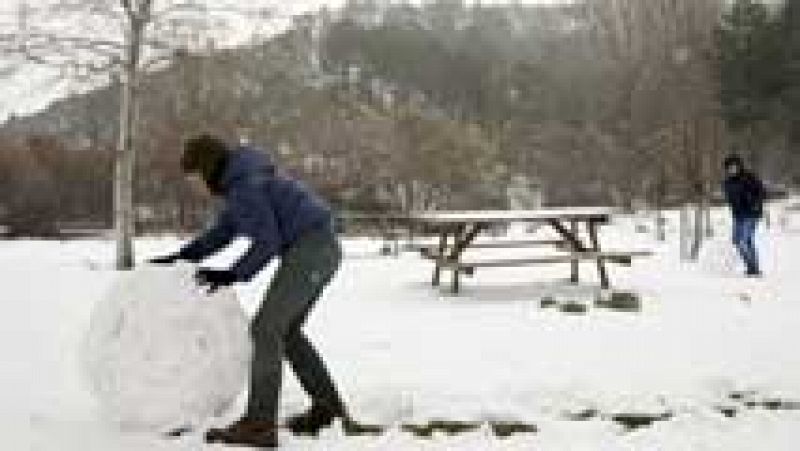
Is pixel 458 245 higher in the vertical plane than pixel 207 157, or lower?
lower

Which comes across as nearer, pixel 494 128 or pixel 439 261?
pixel 439 261

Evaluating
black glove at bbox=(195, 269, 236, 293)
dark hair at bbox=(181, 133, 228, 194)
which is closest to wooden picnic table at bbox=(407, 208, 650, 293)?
black glove at bbox=(195, 269, 236, 293)

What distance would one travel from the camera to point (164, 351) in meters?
6.64

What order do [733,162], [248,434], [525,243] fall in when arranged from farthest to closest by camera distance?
[733,162] → [525,243] → [248,434]

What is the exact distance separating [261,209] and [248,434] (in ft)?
3.45

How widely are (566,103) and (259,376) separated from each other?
71095mm

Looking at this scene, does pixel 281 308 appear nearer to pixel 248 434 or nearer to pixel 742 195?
pixel 248 434

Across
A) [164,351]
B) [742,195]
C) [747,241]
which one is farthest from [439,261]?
[164,351]

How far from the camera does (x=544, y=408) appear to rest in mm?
7609

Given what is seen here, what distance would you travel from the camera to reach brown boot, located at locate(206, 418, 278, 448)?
640 centimetres

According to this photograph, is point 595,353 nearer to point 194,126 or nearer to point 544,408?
point 544,408

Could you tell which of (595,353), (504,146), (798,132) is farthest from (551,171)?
(595,353)

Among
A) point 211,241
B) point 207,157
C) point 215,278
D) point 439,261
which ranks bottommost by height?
point 439,261

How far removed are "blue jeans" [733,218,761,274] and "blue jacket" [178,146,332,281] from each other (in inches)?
457
